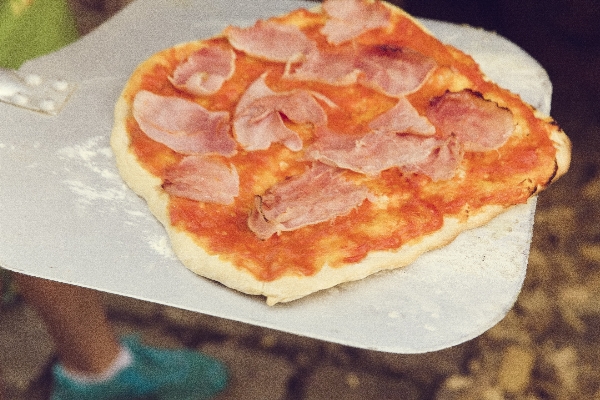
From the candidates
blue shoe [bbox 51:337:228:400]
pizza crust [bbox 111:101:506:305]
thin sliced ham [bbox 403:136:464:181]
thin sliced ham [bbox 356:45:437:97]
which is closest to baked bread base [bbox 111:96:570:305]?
pizza crust [bbox 111:101:506:305]

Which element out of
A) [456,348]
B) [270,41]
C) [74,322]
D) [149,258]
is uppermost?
[270,41]

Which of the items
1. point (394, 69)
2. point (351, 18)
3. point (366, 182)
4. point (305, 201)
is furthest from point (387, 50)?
point (305, 201)

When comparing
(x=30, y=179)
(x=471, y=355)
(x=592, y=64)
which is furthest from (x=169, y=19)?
(x=592, y=64)

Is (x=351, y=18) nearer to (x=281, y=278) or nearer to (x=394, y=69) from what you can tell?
(x=394, y=69)

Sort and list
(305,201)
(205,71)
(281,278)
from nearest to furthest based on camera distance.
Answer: (281,278) < (305,201) < (205,71)

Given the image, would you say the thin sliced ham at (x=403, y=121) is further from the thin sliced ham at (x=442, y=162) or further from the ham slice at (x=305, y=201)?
the ham slice at (x=305, y=201)

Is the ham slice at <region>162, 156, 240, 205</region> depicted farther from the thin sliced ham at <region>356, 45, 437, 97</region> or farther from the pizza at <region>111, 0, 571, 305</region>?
the thin sliced ham at <region>356, 45, 437, 97</region>

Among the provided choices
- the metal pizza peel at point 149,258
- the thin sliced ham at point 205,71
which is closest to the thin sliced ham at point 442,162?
the metal pizza peel at point 149,258

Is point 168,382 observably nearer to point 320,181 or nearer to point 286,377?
point 286,377
